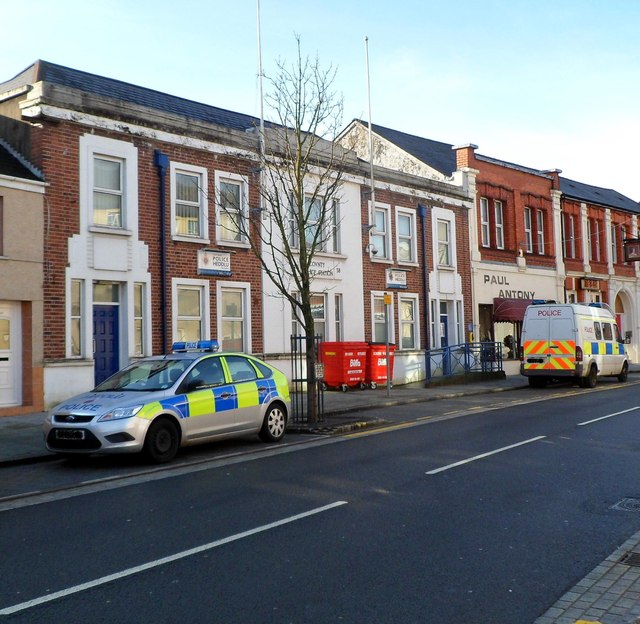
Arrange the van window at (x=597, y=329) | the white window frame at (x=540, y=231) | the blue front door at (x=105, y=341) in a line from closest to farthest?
the blue front door at (x=105, y=341), the van window at (x=597, y=329), the white window frame at (x=540, y=231)

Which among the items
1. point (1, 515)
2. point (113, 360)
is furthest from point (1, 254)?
point (1, 515)

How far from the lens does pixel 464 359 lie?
2773cm

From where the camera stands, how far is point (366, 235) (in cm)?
2502

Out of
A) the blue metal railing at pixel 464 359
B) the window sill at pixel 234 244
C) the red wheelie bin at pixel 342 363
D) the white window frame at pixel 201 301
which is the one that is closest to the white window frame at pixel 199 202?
the window sill at pixel 234 244

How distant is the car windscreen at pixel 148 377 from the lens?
11125 mm

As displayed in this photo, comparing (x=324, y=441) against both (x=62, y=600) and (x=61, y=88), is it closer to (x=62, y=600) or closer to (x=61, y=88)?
(x=62, y=600)

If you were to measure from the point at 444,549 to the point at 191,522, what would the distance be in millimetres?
2345

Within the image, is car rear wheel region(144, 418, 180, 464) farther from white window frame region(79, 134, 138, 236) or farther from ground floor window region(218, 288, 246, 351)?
ground floor window region(218, 288, 246, 351)

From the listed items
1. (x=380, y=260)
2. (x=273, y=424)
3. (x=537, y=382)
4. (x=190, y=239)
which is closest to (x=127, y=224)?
(x=190, y=239)

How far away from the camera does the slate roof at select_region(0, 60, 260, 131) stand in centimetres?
1927

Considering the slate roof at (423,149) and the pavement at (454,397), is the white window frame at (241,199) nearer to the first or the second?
the pavement at (454,397)

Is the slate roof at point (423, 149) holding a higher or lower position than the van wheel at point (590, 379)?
higher

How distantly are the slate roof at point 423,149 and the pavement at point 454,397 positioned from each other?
9.32m

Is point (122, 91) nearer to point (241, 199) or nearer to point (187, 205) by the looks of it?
point (187, 205)
